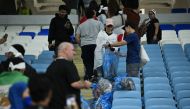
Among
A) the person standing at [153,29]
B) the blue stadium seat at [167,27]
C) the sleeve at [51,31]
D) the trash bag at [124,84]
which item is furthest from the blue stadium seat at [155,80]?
the blue stadium seat at [167,27]

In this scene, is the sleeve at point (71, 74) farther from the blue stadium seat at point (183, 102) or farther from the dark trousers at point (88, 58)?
the dark trousers at point (88, 58)

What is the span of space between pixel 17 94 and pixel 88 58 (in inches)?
222

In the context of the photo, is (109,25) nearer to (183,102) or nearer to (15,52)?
(183,102)

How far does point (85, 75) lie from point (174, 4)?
345 inches

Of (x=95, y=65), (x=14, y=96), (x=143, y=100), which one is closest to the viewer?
(x=14, y=96)

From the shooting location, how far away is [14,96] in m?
6.32

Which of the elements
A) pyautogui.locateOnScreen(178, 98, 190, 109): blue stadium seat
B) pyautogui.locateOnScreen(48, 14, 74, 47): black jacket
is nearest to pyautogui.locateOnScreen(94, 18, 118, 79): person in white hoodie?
pyautogui.locateOnScreen(48, 14, 74, 47): black jacket

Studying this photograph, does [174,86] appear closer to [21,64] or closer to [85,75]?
[85,75]

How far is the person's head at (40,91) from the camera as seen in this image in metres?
5.23

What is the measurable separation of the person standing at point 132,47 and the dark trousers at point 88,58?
1235mm

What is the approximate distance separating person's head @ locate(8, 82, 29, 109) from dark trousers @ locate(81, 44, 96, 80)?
5473 millimetres

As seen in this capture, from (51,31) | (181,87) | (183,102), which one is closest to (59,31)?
(51,31)


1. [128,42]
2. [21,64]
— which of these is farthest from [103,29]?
[21,64]

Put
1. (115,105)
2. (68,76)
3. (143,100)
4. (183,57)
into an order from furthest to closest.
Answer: (183,57) → (143,100) → (115,105) → (68,76)
